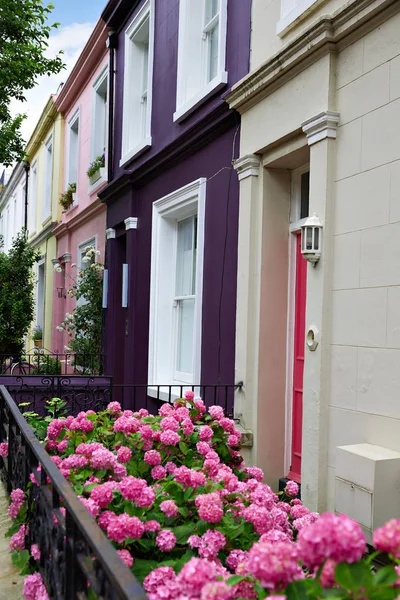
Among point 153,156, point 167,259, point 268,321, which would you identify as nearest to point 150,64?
point 153,156

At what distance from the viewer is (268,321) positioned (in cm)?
534

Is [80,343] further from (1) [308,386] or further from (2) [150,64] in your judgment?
(1) [308,386]

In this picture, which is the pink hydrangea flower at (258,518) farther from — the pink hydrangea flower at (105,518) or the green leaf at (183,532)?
the pink hydrangea flower at (105,518)

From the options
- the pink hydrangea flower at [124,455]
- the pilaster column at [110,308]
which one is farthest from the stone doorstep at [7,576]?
the pilaster column at [110,308]

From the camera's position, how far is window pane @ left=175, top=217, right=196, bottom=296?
7449 millimetres

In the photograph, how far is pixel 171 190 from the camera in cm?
755

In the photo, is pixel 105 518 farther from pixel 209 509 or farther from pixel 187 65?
pixel 187 65

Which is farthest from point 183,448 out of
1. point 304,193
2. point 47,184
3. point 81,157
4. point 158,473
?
point 47,184

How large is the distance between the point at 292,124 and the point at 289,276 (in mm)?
1262

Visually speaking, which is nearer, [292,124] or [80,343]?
[292,124]

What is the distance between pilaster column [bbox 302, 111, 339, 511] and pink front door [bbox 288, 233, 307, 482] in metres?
0.81

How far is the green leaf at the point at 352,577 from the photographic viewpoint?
1.21m

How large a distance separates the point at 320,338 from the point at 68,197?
1072 centimetres

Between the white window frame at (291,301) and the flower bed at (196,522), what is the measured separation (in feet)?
5.14
